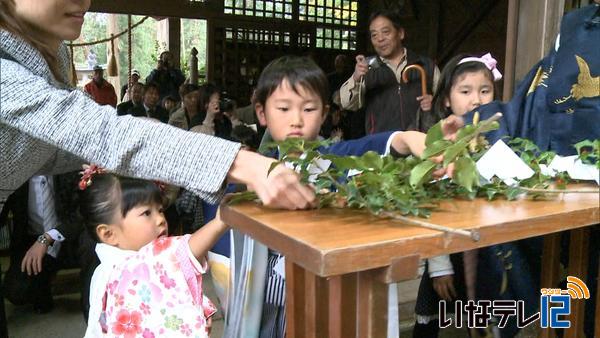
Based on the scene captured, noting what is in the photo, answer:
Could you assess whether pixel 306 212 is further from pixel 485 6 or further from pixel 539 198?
pixel 485 6

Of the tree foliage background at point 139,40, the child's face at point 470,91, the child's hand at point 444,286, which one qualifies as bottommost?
the child's hand at point 444,286

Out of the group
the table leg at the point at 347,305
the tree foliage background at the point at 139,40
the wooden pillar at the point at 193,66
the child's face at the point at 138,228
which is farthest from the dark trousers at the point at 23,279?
the tree foliage background at the point at 139,40

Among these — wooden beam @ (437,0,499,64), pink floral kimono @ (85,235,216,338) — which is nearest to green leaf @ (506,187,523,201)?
pink floral kimono @ (85,235,216,338)

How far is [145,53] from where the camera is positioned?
57.3ft

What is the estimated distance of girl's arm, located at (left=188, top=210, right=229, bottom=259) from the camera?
1.51 m

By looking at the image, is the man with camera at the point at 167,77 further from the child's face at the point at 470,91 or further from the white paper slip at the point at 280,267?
the white paper slip at the point at 280,267

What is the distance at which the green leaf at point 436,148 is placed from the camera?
3.75ft

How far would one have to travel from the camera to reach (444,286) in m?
2.17

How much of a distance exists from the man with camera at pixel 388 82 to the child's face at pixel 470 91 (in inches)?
31.8

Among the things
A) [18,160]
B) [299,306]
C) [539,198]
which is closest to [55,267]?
[18,160]

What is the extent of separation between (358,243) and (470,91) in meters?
1.83

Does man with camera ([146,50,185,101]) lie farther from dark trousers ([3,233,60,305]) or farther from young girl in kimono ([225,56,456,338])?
young girl in kimono ([225,56,456,338])

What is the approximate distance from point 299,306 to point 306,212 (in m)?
0.21

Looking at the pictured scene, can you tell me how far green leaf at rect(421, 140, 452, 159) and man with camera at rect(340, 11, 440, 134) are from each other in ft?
7.14
